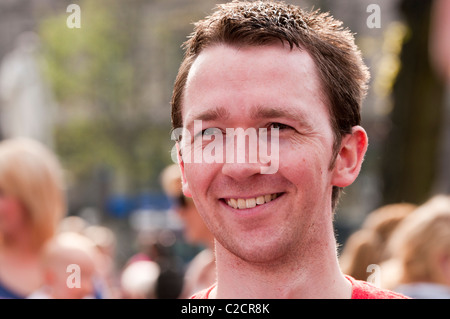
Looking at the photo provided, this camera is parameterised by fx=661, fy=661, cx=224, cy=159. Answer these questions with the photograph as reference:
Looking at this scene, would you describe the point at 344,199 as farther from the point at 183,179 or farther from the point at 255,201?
the point at 255,201

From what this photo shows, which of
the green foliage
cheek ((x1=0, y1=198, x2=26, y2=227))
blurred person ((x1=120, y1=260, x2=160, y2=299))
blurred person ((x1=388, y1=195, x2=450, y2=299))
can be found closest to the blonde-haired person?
cheek ((x1=0, y1=198, x2=26, y2=227))

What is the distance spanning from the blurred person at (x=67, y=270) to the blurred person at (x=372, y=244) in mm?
A: 1390

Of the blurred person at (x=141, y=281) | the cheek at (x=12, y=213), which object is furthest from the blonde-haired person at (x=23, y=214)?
the blurred person at (x=141, y=281)

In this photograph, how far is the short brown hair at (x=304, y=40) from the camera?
1.43m

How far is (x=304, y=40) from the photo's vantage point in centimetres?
145

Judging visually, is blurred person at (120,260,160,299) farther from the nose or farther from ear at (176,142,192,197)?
the nose

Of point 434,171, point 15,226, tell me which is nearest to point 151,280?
point 15,226

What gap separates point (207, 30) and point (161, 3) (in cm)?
2006

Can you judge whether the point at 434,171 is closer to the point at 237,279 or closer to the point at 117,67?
the point at 237,279

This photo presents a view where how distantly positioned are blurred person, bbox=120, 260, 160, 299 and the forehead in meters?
3.58

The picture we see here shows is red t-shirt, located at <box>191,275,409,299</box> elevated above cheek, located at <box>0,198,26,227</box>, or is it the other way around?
red t-shirt, located at <box>191,275,409,299</box>

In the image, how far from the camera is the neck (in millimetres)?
1464

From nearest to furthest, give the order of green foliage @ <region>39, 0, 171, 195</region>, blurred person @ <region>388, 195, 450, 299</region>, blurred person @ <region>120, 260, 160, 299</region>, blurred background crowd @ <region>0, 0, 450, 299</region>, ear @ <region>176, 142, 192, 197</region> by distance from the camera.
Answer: ear @ <region>176, 142, 192, 197</region> → blurred background crowd @ <region>0, 0, 450, 299</region> → blurred person @ <region>388, 195, 450, 299</region> → blurred person @ <region>120, 260, 160, 299</region> → green foliage @ <region>39, 0, 171, 195</region>

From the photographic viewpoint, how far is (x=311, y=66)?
1429 mm
